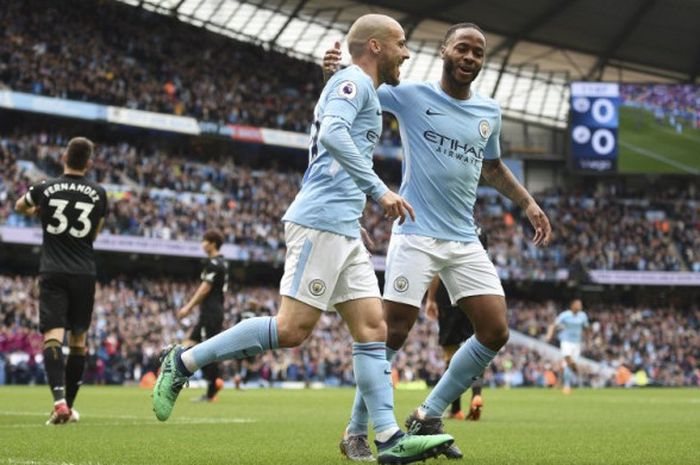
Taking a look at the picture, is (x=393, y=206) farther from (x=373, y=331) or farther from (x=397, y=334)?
(x=397, y=334)

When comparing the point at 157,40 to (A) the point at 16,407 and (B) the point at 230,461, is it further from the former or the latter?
(B) the point at 230,461

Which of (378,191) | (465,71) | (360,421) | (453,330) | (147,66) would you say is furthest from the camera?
(147,66)

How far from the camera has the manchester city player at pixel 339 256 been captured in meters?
5.72

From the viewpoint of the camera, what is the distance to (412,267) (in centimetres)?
681

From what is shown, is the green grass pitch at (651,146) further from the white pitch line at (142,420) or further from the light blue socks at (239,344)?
the light blue socks at (239,344)

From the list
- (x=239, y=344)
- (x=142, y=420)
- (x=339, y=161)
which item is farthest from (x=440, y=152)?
(x=142, y=420)

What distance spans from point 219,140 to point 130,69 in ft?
16.5

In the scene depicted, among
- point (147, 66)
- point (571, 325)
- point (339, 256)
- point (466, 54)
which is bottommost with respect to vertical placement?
point (571, 325)

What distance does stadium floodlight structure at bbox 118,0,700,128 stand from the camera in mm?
44656

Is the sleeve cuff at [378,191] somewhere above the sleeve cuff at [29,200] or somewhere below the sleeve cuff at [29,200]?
below

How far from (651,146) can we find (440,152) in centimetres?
4140

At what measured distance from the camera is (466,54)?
22.6 ft

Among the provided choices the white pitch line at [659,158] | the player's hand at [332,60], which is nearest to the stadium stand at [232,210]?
the white pitch line at [659,158]

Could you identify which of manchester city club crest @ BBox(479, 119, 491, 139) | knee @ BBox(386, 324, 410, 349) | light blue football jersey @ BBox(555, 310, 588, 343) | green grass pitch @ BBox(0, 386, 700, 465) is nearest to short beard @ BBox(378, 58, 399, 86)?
manchester city club crest @ BBox(479, 119, 491, 139)
